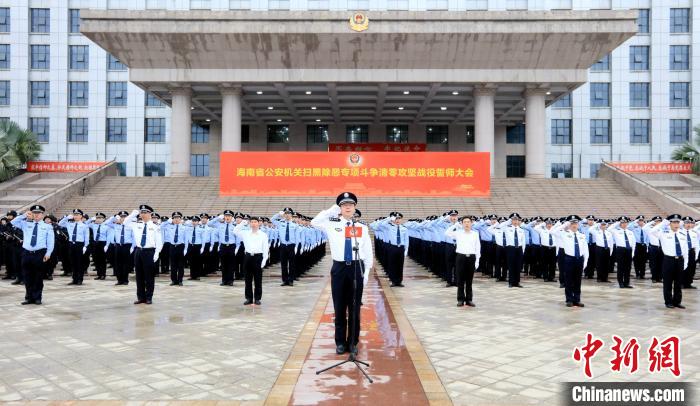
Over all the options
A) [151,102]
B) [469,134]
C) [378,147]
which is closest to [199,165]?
[151,102]

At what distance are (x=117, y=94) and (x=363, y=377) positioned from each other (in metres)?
49.8

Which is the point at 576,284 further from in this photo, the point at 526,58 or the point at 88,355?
the point at 526,58

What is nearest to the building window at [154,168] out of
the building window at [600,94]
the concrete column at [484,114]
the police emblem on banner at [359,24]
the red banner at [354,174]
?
the police emblem on banner at [359,24]

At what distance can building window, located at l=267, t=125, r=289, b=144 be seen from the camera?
2018 inches

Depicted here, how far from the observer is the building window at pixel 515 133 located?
5128cm

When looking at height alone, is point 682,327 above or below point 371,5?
below

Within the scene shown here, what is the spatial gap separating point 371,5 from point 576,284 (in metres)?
37.6

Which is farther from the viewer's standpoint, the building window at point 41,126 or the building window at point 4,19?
the building window at point 41,126

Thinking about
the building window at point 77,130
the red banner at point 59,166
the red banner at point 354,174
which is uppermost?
the building window at point 77,130

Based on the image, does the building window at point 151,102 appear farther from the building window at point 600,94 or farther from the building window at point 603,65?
the building window at point 603,65

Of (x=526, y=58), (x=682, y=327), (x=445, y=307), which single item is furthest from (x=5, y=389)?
(x=526, y=58)

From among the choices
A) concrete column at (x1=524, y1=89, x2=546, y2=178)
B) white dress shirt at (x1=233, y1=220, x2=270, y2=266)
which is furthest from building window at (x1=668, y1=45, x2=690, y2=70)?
white dress shirt at (x1=233, y1=220, x2=270, y2=266)

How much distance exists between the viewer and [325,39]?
34.9 metres

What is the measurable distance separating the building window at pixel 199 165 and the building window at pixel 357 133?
43.1 feet
